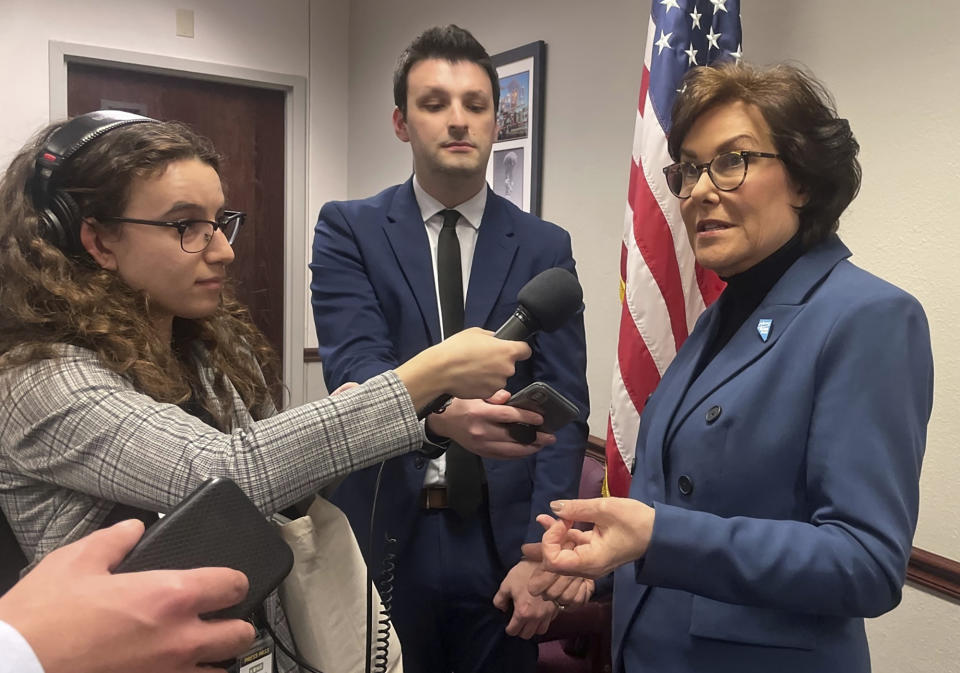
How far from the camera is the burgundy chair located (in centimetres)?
180

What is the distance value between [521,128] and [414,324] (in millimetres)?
1676

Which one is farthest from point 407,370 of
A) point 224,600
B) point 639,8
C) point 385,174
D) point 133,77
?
point 133,77

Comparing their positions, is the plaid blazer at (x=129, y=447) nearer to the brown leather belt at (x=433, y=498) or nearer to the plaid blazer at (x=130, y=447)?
the plaid blazer at (x=130, y=447)

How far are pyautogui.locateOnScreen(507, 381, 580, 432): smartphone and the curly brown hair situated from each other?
1.49 ft

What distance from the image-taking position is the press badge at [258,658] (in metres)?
0.95

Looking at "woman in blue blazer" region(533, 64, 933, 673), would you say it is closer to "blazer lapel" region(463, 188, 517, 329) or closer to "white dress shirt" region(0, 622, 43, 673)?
"blazer lapel" region(463, 188, 517, 329)

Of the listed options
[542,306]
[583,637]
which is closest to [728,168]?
[542,306]

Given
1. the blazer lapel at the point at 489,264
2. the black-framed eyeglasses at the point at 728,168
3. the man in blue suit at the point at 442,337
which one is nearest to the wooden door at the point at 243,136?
the man in blue suit at the point at 442,337

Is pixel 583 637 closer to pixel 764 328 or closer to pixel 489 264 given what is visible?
pixel 489 264

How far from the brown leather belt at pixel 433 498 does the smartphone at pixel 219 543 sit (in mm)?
721

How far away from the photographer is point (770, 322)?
1.03m

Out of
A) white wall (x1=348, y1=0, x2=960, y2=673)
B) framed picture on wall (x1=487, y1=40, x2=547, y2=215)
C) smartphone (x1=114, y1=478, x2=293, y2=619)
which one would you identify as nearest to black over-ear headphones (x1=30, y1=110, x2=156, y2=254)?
smartphone (x1=114, y1=478, x2=293, y2=619)

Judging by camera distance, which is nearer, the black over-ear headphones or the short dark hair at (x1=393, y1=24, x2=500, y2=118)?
the black over-ear headphones

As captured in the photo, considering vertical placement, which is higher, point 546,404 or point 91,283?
point 91,283
